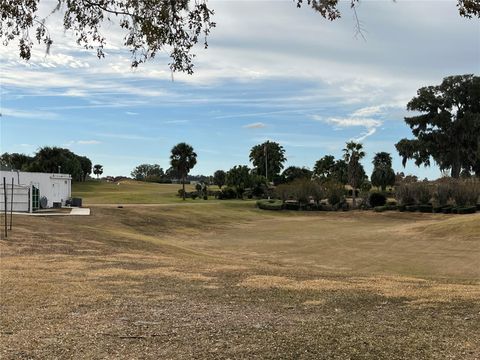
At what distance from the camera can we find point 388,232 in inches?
1673

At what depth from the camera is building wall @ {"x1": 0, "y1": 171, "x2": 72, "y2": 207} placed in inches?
1603

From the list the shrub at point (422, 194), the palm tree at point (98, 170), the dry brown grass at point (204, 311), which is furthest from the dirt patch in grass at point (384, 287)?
the palm tree at point (98, 170)

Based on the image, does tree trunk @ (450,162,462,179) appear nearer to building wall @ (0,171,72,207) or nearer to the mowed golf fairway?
building wall @ (0,171,72,207)

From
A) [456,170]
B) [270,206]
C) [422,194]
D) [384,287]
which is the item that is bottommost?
[270,206]

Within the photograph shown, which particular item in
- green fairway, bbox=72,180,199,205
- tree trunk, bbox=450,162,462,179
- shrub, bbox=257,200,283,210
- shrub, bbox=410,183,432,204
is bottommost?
shrub, bbox=257,200,283,210

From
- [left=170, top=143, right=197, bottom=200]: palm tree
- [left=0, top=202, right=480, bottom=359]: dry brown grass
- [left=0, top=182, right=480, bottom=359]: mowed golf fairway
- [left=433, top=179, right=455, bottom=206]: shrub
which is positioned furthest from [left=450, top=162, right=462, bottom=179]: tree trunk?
[left=0, top=202, right=480, bottom=359]: dry brown grass

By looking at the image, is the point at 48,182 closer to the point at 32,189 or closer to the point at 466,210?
the point at 32,189

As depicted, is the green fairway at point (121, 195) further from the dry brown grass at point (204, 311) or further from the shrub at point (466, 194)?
the dry brown grass at point (204, 311)

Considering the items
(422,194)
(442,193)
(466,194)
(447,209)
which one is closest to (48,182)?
(422,194)

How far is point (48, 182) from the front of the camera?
46.0 metres

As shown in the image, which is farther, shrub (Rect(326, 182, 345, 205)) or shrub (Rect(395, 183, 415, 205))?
shrub (Rect(326, 182, 345, 205))

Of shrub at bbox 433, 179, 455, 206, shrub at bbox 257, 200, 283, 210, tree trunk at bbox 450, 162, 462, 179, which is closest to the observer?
shrub at bbox 433, 179, 455, 206

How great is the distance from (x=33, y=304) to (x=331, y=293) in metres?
5.72

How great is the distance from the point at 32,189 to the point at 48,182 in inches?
227
